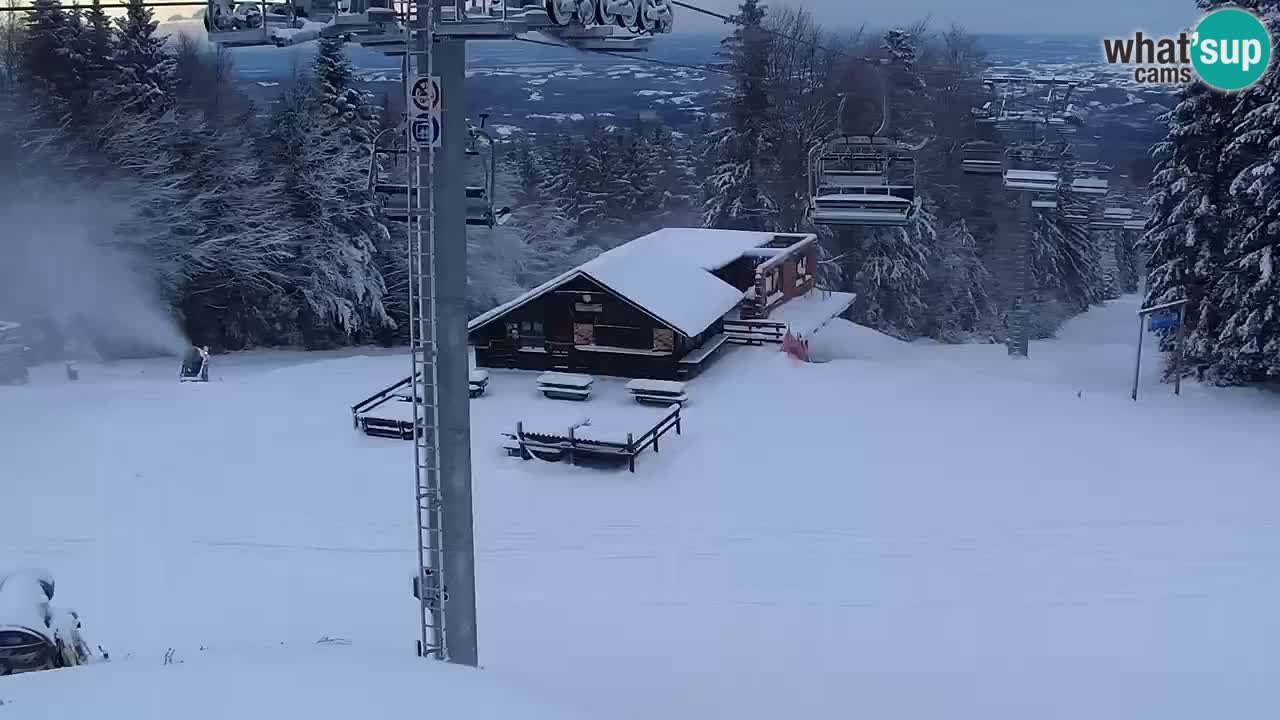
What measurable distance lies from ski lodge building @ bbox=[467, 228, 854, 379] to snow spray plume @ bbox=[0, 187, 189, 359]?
13580 mm

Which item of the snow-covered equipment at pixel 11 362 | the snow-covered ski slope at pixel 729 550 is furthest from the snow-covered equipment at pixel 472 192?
the snow-covered equipment at pixel 11 362

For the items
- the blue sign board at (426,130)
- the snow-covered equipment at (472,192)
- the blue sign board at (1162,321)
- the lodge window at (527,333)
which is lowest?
the lodge window at (527,333)

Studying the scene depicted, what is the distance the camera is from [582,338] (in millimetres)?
29141

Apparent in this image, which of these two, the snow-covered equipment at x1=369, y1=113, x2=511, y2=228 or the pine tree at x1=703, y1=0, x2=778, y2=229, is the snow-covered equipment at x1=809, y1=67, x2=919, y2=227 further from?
the pine tree at x1=703, y1=0, x2=778, y2=229

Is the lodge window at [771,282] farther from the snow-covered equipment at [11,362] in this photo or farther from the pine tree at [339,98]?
the snow-covered equipment at [11,362]

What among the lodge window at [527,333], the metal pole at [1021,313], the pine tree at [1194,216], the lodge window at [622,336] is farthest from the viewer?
the metal pole at [1021,313]

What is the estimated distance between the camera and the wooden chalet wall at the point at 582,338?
28297mm

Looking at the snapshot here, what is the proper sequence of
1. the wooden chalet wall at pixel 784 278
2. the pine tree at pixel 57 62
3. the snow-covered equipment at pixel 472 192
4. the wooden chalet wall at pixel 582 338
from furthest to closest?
the pine tree at pixel 57 62
the wooden chalet wall at pixel 784 278
the wooden chalet wall at pixel 582 338
the snow-covered equipment at pixel 472 192

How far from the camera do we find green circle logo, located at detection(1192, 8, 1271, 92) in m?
27.7

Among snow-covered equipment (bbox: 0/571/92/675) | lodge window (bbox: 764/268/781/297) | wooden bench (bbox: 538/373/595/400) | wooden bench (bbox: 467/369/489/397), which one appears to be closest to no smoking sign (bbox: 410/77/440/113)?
snow-covered equipment (bbox: 0/571/92/675)

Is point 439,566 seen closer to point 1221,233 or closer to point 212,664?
point 212,664

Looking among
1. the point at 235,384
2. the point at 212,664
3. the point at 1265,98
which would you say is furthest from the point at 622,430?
the point at 1265,98

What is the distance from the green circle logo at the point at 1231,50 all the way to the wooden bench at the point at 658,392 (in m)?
14.9

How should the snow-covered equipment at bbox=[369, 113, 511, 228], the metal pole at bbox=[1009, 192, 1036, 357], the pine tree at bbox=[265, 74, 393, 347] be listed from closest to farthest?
the snow-covered equipment at bbox=[369, 113, 511, 228], the metal pole at bbox=[1009, 192, 1036, 357], the pine tree at bbox=[265, 74, 393, 347]
